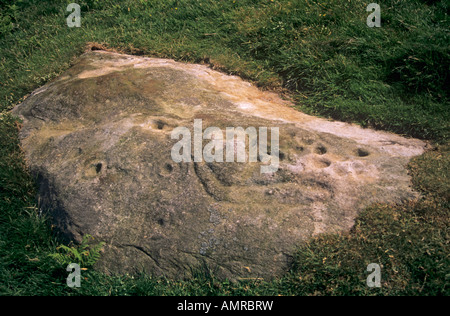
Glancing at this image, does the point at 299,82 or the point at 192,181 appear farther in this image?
the point at 299,82

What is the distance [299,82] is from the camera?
4.92 m

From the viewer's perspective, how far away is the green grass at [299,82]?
2.80 metres

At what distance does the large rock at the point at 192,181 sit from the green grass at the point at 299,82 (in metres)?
0.16

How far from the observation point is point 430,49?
4223 mm

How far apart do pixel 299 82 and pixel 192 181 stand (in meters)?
2.33

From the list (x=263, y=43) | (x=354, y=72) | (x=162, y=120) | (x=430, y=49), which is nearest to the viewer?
(x=162, y=120)

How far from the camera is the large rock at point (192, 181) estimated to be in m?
3.01

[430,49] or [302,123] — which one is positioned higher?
[430,49]

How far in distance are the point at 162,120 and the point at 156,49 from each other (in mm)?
2093

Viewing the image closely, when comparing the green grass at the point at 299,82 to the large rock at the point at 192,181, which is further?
the large rock at the point at 192,181

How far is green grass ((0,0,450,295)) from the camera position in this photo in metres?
2.80
